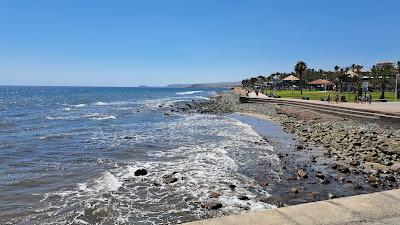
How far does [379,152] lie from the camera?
18234 mm

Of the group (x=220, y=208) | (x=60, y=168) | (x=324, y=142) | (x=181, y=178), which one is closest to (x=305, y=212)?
(x=220, y=208)

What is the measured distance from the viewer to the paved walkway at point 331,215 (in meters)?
5.11

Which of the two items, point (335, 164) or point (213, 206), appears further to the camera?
point (335, 164)

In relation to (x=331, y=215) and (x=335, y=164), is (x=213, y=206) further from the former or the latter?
(x=335, y=164)

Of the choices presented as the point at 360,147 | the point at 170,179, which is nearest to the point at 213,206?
the point at 170,179

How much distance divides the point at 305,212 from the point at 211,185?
812 cm

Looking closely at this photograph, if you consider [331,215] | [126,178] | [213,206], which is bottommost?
[126,178]

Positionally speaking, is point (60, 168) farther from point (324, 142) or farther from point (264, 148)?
point (324, 142)

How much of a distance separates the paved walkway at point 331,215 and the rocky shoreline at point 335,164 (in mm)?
5541

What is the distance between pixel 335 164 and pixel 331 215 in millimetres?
11529

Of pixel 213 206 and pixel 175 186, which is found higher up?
pixel 213 206

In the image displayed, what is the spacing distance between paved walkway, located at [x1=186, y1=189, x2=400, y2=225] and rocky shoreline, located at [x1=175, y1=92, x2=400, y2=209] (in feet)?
18.2

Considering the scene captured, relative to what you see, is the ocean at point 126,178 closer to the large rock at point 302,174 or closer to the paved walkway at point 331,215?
the large rock at point 302,174

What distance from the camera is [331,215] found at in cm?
531
